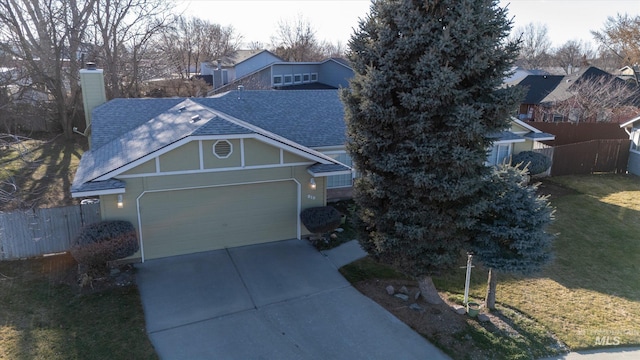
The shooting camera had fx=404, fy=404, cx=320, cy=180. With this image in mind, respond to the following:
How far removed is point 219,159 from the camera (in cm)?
1170

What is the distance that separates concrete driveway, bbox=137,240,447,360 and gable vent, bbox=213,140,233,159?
121 inches

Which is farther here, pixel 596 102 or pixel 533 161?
pixel 596 102

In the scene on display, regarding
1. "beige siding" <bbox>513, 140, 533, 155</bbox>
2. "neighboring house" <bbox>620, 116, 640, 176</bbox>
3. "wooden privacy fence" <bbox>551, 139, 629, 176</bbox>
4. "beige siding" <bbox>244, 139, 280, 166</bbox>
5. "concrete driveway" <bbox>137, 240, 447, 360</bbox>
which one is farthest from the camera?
"neighboring house" <bbox>620, 116, 640, 176</bbox>

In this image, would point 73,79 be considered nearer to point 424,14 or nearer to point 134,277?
point 134,277

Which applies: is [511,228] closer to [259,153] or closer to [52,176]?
[259,153]

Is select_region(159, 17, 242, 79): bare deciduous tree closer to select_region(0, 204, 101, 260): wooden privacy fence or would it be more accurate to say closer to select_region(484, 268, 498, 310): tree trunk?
select_region(0, 204, 101, 260): wooden privacy fence

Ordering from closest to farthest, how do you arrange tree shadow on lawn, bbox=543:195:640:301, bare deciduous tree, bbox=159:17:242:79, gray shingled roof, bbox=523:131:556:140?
tree shadow on lawn, bbox=543:195:640:301 → gray shingled roof, bbox=523:131:556:140 → bare deciduous tree, bbox=159:17:242:79

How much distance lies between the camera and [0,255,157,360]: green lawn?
793cm

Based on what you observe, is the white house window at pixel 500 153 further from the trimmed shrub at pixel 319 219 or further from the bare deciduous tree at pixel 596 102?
the bare deciduous tree at pixel 596 102

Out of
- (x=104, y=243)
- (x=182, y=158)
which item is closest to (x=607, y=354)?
(x=182, y=158)

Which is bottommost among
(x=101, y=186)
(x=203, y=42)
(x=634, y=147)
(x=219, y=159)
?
(x=101, y=186)

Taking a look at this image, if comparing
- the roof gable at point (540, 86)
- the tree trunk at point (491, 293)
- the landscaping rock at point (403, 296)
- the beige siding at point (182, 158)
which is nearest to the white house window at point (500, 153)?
the tree trunk at point (491, 293)

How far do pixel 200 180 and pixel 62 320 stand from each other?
471cm

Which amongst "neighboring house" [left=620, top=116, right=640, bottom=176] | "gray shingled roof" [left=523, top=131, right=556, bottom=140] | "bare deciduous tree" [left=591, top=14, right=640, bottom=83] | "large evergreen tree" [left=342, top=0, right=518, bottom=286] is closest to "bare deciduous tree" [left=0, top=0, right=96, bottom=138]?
"large evergreen tree" [left=342, top=0, right=518, bottom=286]
